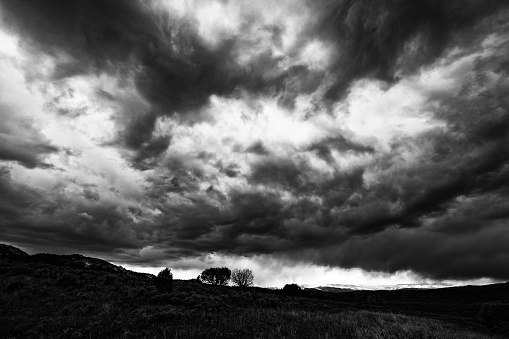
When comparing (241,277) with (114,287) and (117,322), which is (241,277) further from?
(117,322)

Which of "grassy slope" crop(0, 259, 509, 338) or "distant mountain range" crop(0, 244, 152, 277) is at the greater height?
"distant mountain range" crop(0, 244, 152, 277)

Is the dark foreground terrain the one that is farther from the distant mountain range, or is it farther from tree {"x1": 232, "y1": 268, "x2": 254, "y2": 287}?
tree {"x1": 232, "y1": 268, "x2": 254, "y2": 287}

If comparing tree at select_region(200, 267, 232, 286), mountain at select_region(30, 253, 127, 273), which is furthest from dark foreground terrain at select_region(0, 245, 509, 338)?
tree at select_region(200, 267, 232, 286)

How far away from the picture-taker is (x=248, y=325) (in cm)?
1541

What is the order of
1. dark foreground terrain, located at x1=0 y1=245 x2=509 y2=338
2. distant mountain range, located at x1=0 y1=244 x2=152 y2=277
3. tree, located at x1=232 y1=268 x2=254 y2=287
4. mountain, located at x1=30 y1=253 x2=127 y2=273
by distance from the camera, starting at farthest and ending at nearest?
tree, located at x1=232 y1=268 x2=254 y2=287 → mountain, located at x1=30 y1=253 x2=127 y2=273 → distant mountain range, located at x1=0 y1=244 x2=152 y2=277 → dark foreground terrain, located at x1=0 y1=245 x2=509 y2=338

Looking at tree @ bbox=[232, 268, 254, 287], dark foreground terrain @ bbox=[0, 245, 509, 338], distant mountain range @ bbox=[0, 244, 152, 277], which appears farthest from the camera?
tree @ bbox=[232, 268, 254, 287]

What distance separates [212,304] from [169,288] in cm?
1348

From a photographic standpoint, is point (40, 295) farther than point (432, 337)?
Yes

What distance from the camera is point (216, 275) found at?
123 metres

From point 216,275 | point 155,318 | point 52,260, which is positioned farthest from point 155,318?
point 216,275

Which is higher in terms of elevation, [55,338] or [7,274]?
[7,274]

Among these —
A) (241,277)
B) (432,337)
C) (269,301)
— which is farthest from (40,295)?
(241,277)

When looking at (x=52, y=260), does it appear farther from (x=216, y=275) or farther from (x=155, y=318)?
(x=155, y=318)

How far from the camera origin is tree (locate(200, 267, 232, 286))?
121 meters
